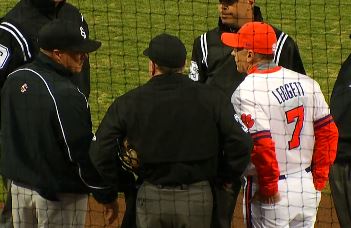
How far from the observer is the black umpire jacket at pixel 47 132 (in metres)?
5.37

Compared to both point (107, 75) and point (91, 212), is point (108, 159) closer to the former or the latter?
point (91, 212)

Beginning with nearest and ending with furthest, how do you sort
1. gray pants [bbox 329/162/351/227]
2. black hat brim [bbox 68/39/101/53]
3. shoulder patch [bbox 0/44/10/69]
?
black hat brim [bbox 68/39/101/53] → shoulder patch [bbox 0/44/10/69] → gray pants [bbox 329/162/351/227]

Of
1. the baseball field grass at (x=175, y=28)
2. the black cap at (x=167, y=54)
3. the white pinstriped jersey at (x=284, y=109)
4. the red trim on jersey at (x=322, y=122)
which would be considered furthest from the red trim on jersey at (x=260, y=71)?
the baseball field grass at (x=175, y=28)

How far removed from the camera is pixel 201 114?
5227mm

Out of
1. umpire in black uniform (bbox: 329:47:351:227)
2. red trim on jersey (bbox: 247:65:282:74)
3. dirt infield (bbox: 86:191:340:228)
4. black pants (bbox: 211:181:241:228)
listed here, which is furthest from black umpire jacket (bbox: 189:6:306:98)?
dirt infield (bbox: 86:191:340:228)

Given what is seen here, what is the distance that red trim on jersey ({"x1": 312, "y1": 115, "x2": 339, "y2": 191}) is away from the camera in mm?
5672

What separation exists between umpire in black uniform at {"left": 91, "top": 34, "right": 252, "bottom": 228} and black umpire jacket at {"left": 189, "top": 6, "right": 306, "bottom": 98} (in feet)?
3.64

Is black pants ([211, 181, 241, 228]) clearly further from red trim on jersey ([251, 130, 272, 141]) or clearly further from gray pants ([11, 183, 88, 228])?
gray pants ([11, 183, 88, 228])

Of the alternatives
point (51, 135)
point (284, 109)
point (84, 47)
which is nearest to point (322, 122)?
point (284, 109)

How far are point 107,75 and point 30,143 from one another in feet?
16.6

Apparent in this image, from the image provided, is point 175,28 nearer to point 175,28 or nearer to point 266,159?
point 175,28

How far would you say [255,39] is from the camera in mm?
5707

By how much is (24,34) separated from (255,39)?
1599mm

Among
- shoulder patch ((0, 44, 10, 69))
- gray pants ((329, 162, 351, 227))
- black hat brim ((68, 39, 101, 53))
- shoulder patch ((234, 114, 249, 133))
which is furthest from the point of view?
gray pants ((329, 162, 351, 227))
